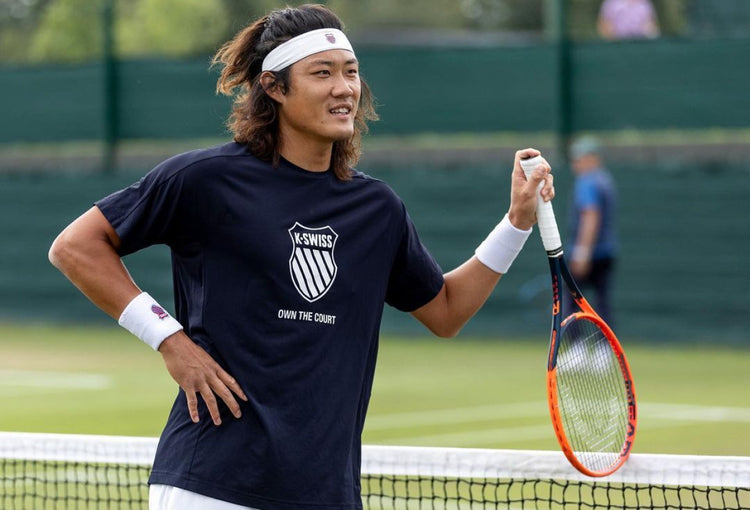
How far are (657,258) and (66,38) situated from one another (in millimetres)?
8124

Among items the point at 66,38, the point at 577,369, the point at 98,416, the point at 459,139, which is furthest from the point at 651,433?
the point at 66,38

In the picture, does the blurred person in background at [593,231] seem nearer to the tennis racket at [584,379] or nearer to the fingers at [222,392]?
the tennis racket at [584,379]

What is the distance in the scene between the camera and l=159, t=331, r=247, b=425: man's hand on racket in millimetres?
3213

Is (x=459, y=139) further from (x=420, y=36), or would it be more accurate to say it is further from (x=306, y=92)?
(x=420, y=36)

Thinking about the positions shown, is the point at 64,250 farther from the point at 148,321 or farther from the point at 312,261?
the point at 312,261

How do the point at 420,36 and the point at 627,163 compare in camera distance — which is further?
the point at 420,36

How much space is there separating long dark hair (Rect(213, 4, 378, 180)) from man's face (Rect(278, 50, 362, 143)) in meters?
0.04

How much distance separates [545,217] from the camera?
3688 mm

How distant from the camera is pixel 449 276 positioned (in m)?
3.82

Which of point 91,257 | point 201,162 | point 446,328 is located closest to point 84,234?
point 91,257

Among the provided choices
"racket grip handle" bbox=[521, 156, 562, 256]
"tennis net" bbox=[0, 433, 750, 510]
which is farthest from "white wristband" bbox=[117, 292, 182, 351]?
"tennis net" bbox=[0, 433, 750, 510]

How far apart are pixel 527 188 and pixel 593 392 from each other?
A: 0.87 m

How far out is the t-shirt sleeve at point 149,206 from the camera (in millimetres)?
3287

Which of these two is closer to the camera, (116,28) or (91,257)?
(91,257)
